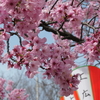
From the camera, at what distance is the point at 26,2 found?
1649 millimetres

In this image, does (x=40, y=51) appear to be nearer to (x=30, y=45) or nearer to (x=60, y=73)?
(x=30, y=45)

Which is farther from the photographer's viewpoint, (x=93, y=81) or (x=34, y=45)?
(x=93, y=81)

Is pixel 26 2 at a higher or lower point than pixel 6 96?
higher

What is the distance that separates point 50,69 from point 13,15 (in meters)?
0.65

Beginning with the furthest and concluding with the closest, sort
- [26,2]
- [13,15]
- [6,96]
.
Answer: [6,96] → [13,15] → [26,2]

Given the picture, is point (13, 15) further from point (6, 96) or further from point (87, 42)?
point (6, 96)

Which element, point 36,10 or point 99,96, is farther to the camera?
point 99,96

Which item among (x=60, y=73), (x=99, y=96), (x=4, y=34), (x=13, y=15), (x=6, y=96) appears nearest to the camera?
(x=13, y=15)

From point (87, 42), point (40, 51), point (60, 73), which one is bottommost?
point (60, 73)

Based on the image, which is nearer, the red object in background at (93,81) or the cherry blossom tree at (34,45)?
the cherry blossom tree at (34,45)

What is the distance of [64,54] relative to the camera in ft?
6.61

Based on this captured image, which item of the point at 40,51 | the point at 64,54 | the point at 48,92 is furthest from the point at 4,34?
the point at 48,92

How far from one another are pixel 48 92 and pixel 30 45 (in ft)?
45.5

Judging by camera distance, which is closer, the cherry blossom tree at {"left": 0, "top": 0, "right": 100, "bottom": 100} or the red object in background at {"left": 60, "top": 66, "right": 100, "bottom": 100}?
the cherry blossom tree at {"left": 0, "top": 0, "right": 100, "bottom": 100}
